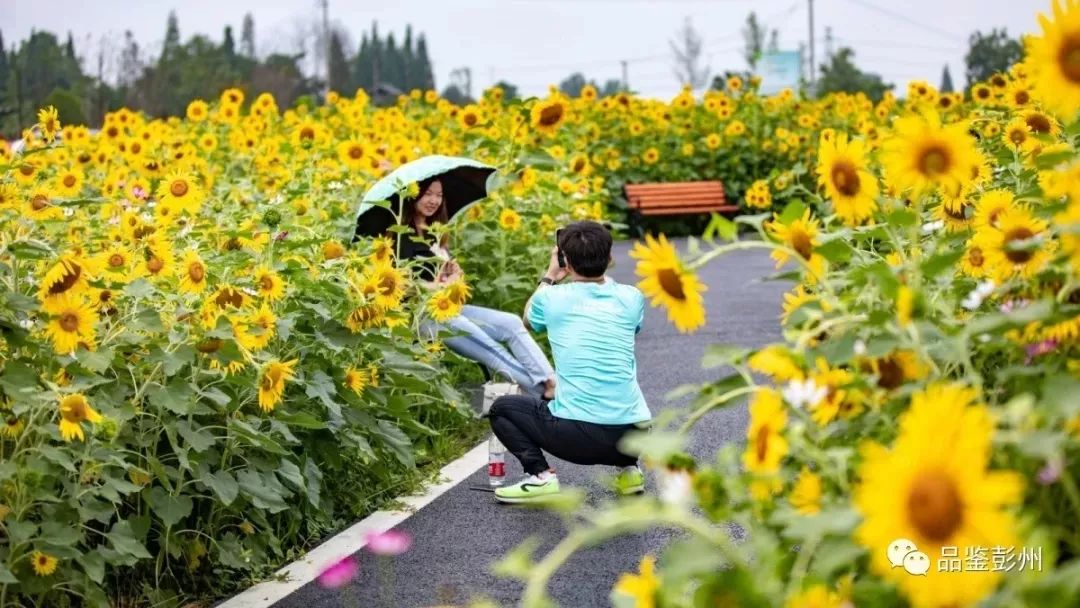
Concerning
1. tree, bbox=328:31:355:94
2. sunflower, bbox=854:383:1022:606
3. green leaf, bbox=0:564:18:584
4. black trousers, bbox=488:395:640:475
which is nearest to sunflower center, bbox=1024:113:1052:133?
black trousers, bbox=488:395:640:475

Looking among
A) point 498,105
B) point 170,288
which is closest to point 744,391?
point 170,288

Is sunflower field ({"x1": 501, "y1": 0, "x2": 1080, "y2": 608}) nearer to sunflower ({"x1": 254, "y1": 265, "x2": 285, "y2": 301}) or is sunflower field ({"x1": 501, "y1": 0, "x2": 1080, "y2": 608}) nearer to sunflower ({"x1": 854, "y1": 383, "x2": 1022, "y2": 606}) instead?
sunflower ({"x1": 854, "y1": 383, "x2": 1022, "y2": 606})

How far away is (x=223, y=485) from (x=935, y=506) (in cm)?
339

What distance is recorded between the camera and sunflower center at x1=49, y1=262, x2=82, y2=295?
4223 millimetres

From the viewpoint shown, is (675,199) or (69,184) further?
(675,199)

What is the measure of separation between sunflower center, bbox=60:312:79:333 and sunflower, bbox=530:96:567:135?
4.23 metres

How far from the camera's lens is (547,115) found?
8.22m

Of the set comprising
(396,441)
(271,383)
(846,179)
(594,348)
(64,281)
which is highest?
(846,179)

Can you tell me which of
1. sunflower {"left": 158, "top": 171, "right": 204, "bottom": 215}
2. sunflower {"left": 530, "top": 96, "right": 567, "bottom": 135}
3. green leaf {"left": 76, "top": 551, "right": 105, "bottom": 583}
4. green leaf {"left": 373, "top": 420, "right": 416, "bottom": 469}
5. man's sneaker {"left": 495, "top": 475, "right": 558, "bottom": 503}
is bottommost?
man's sneaker {"left": 495, "top": 475, "right": 558, "bottom": 503}

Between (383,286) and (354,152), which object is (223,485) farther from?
(354,152)

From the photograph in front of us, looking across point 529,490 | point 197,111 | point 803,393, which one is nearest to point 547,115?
point 529,490

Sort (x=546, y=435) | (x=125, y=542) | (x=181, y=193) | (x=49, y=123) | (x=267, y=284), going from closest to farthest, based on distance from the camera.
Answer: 1. (x=125, y=542)
2. (x=267, y=284)
3. (x=49, y=123)
4. (x=546, y=435)
5. (x=181, y=193)

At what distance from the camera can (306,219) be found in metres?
7.80

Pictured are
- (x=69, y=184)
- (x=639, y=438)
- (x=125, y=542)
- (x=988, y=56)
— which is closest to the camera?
(x=639, y=438)
